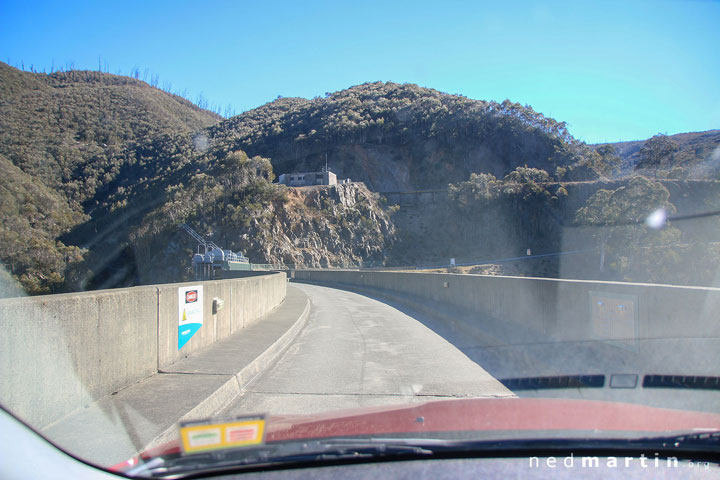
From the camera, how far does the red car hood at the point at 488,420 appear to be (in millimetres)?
2977

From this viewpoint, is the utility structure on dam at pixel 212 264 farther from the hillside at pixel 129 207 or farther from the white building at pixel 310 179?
the white building at pixel 310 179

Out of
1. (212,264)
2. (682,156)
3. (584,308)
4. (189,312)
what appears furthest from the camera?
(682,156)

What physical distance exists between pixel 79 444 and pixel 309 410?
258 cm

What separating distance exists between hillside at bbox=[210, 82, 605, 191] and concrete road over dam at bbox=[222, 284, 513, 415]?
82631 mm

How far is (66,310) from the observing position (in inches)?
191

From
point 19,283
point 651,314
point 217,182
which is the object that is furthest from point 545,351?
point 217,182

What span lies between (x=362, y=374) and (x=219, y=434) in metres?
5.61

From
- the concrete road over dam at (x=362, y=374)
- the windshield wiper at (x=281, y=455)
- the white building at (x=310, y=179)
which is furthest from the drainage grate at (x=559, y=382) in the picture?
the white building at (x=310, y=179)

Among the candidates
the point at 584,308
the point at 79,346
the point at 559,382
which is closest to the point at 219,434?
the point at 79,346

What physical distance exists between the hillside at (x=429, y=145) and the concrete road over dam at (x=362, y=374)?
82.6 meters

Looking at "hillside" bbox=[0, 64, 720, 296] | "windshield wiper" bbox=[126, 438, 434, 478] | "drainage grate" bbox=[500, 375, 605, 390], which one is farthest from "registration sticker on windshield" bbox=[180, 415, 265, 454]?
"hillside" bbox=[0, 64, 720, 296]

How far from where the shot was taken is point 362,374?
8.08 meters
